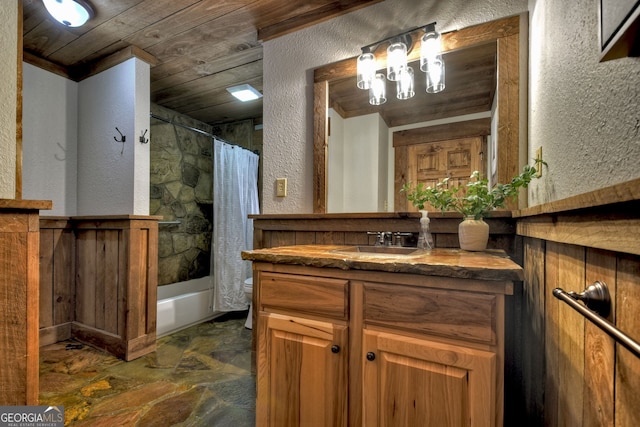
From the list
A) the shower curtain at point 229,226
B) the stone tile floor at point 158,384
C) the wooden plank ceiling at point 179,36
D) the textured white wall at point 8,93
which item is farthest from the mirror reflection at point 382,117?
the shower curtain at point 229,226

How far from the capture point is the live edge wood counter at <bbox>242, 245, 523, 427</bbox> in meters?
0.78

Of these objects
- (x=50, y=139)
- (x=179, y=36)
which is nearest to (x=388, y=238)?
(x=179, y=36)

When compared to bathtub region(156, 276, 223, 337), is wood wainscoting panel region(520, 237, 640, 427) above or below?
above

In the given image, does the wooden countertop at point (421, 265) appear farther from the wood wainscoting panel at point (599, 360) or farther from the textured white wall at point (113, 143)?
the textured white wall at point (113, 143)

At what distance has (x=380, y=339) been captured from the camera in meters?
0.89

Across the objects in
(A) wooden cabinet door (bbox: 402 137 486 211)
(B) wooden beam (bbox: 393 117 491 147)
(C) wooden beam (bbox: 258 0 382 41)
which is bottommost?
(A) wooden cabinet door (bbox: 402 137 486 211)

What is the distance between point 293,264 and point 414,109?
1.05 meters

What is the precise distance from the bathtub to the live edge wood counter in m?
1.67

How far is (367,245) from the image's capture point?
5.05 feet

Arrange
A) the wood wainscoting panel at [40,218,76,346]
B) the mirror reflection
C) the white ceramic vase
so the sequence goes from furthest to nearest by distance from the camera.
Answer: the wood wainscoting panel at [40,218,76,346], the mirror reflection, the white ceramic vase

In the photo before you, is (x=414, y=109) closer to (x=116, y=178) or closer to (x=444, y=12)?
(x=444, y=12)

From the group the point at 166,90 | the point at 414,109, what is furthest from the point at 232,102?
the point at 414,109

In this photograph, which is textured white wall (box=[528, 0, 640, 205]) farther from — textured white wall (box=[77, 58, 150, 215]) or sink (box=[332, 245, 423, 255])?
textured white wall (box=[77, 58, 150, 215])

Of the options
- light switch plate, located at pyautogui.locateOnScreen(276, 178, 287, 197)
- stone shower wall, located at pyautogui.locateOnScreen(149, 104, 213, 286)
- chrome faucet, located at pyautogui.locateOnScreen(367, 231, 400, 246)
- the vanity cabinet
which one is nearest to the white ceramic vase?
chrome faucet, located at pyautogui.locateOnScreen(367, 231, 400, 246)
